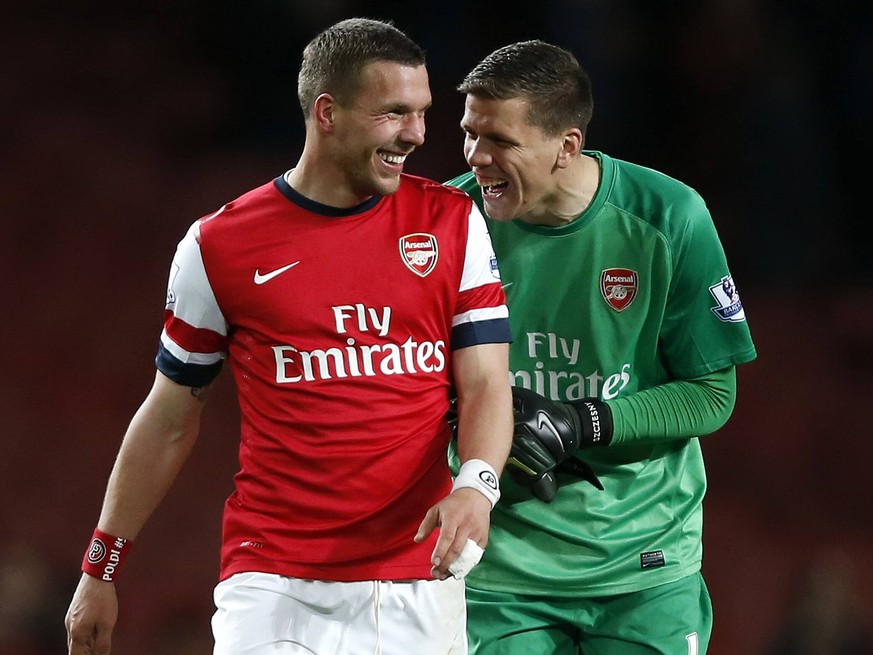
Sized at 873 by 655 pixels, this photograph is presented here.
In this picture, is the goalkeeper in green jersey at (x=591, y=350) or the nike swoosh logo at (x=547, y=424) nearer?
the nike swoosh logo at (x=547, y=424)

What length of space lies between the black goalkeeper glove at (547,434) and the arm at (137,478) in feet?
1.93

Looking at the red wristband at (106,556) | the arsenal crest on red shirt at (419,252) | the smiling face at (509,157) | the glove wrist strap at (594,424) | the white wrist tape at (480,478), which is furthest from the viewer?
the smiling face at (509,157)

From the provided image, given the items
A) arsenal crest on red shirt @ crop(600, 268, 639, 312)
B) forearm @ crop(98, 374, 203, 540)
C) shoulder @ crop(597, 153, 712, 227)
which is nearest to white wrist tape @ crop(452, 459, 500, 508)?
forearm @ crop(98, 374, 203, 540)

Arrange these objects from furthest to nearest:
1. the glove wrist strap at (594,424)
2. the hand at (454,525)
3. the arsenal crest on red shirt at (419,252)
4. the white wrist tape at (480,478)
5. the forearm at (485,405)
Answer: the glove wrist strap at (594,424), the arsenal crest on red shirt at (419,252), the forearm at (485,405), the white wrist tape at (480,478), the hand at (454,525)

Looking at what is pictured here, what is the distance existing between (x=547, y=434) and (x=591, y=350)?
0.94 feet

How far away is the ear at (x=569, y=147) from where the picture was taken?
2.68 m

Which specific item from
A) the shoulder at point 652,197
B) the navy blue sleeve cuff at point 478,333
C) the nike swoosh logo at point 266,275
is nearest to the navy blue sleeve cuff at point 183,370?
the nike swoosh logo at point 266,275

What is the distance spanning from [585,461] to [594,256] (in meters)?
0.42

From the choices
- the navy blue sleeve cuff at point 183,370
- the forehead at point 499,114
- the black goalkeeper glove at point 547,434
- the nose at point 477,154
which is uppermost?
the forehead at point 499,114

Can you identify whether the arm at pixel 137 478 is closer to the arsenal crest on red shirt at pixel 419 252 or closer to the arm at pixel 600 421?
the arsenal crest on red shirt at pixel 419 252

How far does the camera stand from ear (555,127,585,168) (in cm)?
268

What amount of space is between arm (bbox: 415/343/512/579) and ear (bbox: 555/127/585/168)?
1.88ft

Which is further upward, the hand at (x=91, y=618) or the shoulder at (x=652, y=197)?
the shoulder at (x=652, y=197)

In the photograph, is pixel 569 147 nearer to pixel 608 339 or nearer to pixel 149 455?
pixel 608 339
